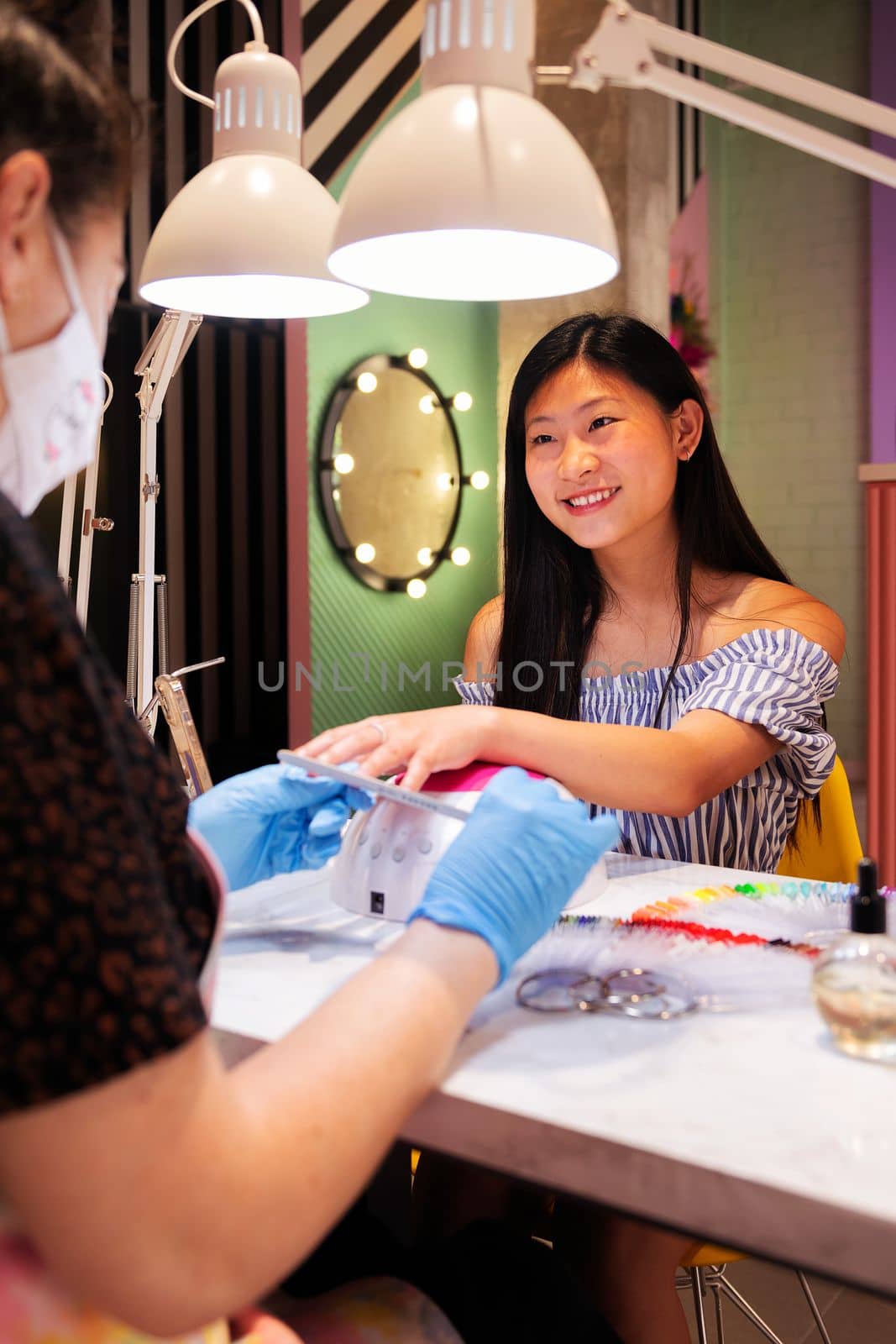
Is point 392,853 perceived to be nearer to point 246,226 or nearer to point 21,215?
point 21,215

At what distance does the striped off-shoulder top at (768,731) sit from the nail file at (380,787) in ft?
2.07

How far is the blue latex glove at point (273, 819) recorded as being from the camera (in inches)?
46.3

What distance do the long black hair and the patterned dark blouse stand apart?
144 centimetres

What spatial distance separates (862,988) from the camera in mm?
820

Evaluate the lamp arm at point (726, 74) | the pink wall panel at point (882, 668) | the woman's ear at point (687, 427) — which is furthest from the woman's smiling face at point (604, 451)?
the pink wall panel at point (882, 668)

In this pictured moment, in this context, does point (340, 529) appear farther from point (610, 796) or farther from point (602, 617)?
point (610, 796)

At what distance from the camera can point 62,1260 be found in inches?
20.2

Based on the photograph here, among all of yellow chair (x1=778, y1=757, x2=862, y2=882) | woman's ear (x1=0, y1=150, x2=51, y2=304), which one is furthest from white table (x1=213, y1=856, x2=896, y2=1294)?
yellow chair (x1=778, y1=757, x2=862, y2=882)

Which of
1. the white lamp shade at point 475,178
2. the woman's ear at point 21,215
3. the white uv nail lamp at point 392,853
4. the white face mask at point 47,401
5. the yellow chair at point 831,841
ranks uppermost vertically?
the white lamp shade at point 475,178

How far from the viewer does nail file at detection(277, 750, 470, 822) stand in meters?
1.04

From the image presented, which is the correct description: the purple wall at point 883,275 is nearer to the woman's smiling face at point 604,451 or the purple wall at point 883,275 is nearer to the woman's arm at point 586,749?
the woman's smiling face at point 604,451

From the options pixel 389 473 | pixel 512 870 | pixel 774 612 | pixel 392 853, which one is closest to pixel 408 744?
pixel 392 853

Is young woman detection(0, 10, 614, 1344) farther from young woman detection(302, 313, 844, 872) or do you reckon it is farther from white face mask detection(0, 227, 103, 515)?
young woman detection(302, 313, 844, 872)

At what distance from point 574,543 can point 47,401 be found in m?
1.53
